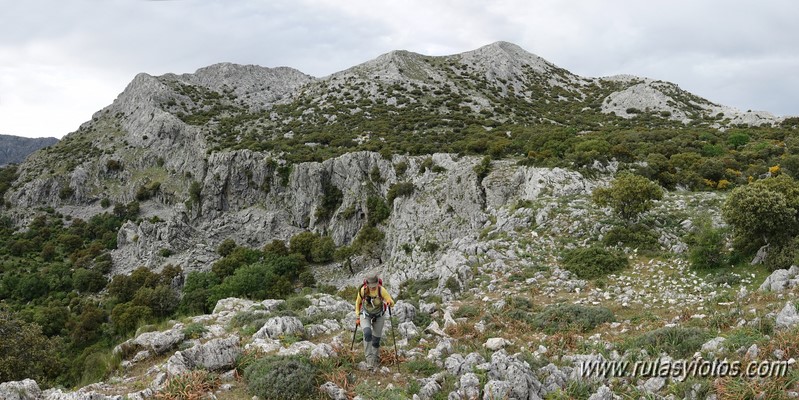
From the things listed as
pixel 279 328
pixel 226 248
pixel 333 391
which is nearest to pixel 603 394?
pixel 333 391

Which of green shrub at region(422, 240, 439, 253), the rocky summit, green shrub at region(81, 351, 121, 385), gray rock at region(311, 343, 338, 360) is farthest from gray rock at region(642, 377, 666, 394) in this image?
green shrub at region(422, 240, 439, 253)

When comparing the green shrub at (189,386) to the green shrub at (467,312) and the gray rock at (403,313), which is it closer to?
the gray rock at (403,313)

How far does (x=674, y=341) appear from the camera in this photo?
8797 mm

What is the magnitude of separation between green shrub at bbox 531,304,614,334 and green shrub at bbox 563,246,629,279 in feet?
14.5

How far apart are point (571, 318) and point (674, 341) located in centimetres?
342

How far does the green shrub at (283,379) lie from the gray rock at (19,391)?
4.21m

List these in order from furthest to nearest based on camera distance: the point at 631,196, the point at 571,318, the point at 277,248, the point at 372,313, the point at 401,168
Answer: the point at 277,248 < the point at 401,168 < the point at 631,196 < the point at 571,318 < the point at 372,313

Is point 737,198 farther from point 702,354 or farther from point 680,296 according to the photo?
point 702,354

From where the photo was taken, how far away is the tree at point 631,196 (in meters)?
19.4

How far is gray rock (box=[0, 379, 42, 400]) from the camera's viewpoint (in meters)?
7.83

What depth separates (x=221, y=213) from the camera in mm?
62219

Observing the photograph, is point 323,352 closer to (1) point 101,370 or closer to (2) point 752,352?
(1) point 101,370

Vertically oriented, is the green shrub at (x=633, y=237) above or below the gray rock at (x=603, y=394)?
above

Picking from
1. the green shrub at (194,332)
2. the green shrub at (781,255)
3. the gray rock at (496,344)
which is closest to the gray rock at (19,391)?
the green shrub at (194,332)
